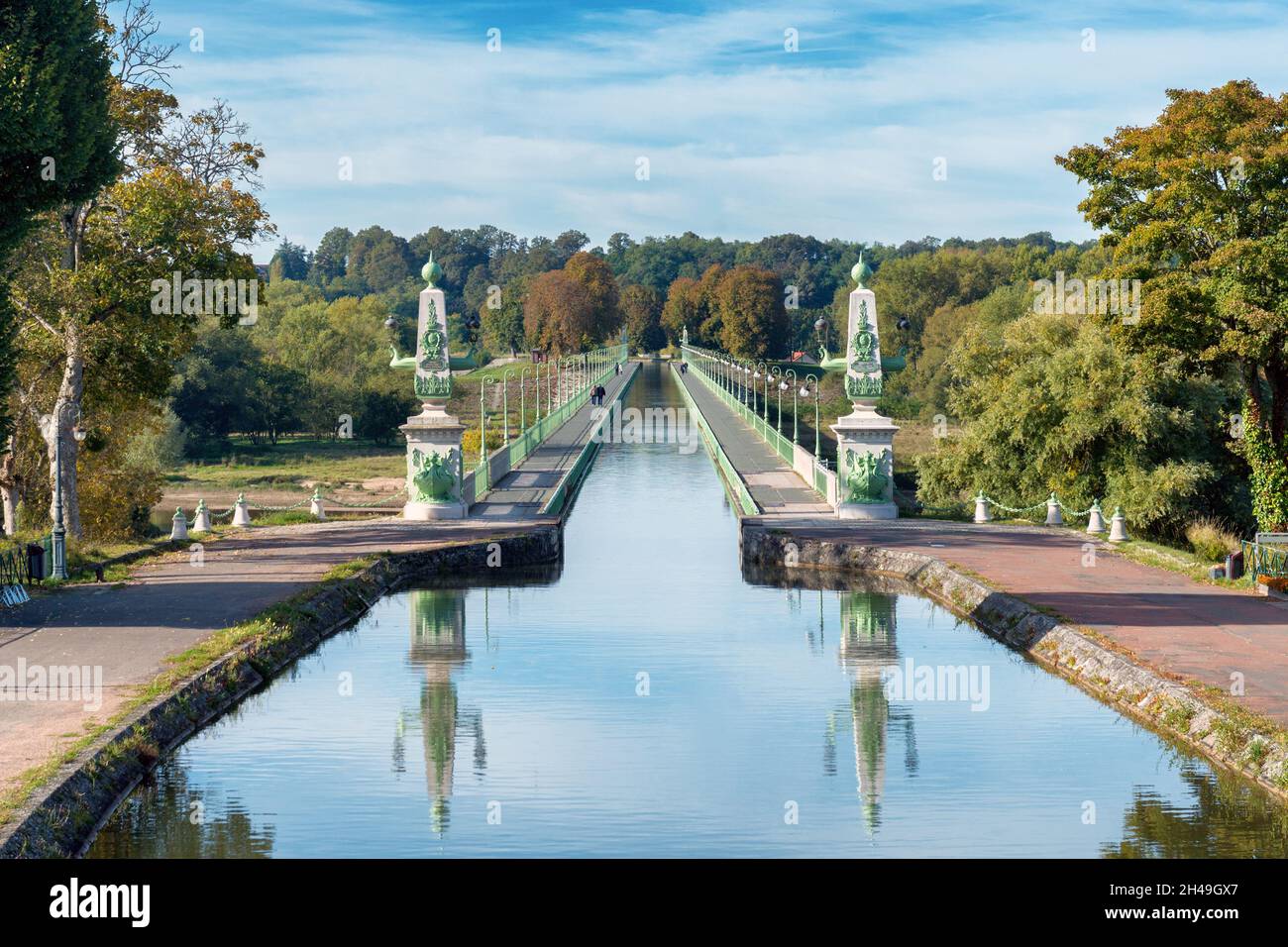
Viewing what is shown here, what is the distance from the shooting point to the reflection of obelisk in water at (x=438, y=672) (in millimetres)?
14500

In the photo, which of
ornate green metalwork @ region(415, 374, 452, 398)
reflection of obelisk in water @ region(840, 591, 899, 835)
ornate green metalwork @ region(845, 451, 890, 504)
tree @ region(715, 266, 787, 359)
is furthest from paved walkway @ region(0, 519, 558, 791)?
tree @ region(715, 266, 787, 359)

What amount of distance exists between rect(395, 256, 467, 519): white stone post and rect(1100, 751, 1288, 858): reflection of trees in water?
69.5 feet

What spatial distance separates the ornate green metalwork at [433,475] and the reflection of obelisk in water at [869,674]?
34.9 feet

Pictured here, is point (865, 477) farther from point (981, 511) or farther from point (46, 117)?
point (46, 117)

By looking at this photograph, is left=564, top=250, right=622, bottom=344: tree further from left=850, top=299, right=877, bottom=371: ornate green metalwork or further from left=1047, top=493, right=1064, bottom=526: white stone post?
left=1047, top=493, right=1064, bottom=526: white stone post

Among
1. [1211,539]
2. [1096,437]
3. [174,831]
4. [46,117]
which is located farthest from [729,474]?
[174,831]

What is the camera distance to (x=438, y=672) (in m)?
20.2

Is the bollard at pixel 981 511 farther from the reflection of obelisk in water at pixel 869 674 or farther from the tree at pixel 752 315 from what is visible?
the tree at pixel 752 315

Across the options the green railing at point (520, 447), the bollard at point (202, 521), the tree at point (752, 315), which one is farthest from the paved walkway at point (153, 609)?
the tree at point (752, 315)

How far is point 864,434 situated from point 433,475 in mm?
9287

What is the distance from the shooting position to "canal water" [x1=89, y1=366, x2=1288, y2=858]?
500 inches

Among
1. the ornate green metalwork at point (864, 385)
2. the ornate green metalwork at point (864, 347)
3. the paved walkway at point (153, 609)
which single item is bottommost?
the paved walkway at point (153, 609)
